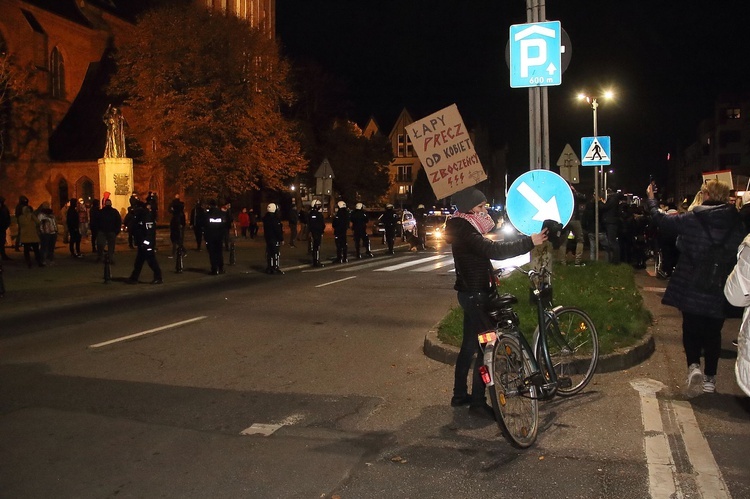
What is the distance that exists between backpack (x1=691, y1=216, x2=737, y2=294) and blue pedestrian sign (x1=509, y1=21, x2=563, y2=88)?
3041mm

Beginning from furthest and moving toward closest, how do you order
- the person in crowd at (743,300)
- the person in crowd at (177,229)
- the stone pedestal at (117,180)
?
the stone pedestal at (117,180)
the person in crowd at (177,229)
the person in crowd at (743,300)

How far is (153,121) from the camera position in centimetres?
3044

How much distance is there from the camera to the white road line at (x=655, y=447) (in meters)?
4.39

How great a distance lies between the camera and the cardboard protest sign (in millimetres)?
7383

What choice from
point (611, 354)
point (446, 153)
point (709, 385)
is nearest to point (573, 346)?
point (611, 354)

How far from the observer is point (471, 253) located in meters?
5.73

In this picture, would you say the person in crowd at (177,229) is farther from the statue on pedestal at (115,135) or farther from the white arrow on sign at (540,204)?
the white arrow on sign at (540,204)

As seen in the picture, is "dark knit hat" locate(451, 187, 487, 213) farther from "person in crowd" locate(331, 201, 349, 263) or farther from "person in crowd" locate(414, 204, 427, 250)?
"person in crowd" locate(414, 204, 427, 250)

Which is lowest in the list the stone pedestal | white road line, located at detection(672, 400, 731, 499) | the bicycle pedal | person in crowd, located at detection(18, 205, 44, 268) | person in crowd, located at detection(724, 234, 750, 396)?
white road line, located at detection(672, 400, 731, 499)

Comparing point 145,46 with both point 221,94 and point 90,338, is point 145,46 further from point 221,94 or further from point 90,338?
point 90,338

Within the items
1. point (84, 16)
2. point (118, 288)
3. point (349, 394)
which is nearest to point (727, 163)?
point (84, 16)

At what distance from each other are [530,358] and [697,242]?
195 cm

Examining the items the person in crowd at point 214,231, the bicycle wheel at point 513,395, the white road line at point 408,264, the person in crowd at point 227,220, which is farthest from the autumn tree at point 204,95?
the bicycle wheel at point 513,395

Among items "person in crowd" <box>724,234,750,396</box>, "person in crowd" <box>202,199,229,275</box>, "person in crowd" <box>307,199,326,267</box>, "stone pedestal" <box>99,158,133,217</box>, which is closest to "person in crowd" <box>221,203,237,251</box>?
"person in crowd" <box>202,199,229,275</box>
